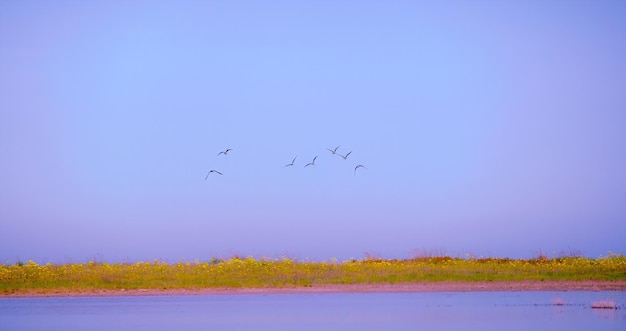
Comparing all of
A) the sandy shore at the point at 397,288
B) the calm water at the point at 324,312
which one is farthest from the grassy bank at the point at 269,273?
the calm water at the point at 324,312

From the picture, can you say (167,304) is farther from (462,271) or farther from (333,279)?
(462,271)

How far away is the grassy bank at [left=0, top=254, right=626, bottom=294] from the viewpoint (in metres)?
36.3

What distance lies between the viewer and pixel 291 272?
124 ft

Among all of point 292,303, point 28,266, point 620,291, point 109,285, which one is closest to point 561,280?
point 620,291

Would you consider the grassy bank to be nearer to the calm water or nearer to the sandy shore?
the sandy shore

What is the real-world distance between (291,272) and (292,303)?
24.4 feet

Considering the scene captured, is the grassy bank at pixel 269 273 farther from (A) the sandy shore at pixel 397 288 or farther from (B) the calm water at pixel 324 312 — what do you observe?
(B) the calm water at pixel 324 312

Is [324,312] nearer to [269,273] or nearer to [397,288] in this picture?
[397,288]

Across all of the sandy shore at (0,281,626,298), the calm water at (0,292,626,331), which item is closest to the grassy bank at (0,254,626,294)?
the sandy shore at (0,281,626,298)

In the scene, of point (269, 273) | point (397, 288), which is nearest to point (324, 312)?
point (397, 288)

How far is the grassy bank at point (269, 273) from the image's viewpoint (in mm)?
36281

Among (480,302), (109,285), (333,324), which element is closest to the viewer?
(333,324)

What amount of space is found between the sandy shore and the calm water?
109 cm

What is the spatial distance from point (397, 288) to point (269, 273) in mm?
6040
